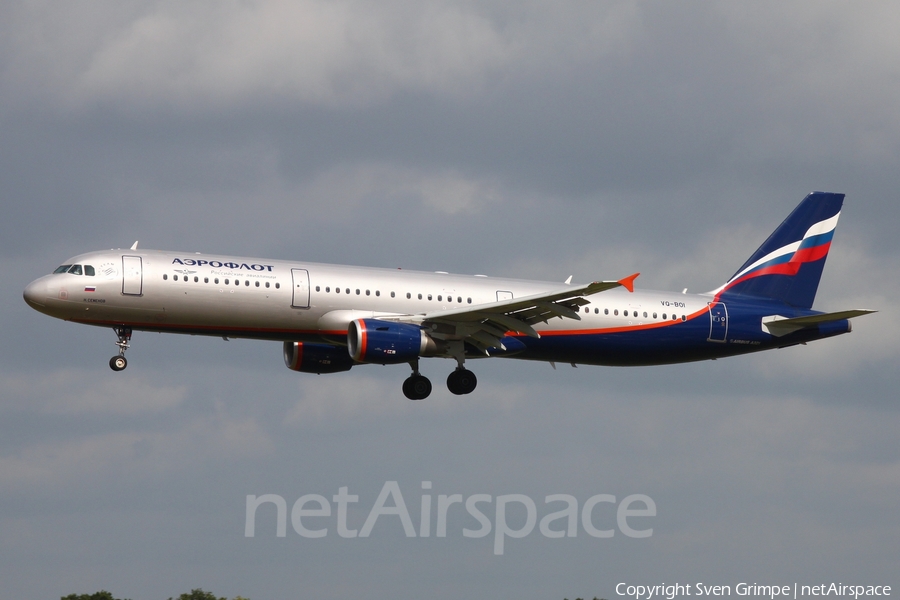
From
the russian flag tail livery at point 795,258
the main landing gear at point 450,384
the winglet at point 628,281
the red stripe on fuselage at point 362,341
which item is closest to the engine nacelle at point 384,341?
the red stripe on fuselage at point 362,341

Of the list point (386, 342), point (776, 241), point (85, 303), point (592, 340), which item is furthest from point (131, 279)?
point (776, 241)

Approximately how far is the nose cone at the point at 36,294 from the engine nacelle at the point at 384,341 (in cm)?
1159

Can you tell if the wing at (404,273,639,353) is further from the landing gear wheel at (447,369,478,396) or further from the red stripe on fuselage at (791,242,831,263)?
the red stripe on fuselage at (791,242,831,263)

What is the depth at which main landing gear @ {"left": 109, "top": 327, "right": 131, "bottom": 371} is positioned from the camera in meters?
52.5

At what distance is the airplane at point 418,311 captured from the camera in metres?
51.0

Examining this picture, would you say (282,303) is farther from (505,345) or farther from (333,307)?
(505,345)

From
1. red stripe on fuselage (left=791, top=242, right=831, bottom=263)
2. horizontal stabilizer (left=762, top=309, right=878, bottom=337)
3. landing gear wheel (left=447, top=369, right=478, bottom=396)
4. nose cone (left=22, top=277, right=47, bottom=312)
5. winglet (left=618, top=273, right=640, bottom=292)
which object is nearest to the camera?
winglet (left=618, top=273, right=640, bottom=292)

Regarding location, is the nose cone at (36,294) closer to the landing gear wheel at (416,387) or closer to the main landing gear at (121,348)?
the main landing gear at (121,348)

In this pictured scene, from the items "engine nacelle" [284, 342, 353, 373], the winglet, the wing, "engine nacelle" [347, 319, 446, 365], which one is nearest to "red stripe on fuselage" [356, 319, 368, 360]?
"engine nacelle" [347, 319, 446, 365]

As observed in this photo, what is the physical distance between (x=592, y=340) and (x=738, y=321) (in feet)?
23.0

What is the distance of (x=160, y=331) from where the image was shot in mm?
52094

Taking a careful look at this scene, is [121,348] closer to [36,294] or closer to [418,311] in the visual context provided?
[36,294]

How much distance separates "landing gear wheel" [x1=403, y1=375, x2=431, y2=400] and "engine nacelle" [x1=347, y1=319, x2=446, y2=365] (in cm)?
348

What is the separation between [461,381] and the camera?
56250 millimetres
